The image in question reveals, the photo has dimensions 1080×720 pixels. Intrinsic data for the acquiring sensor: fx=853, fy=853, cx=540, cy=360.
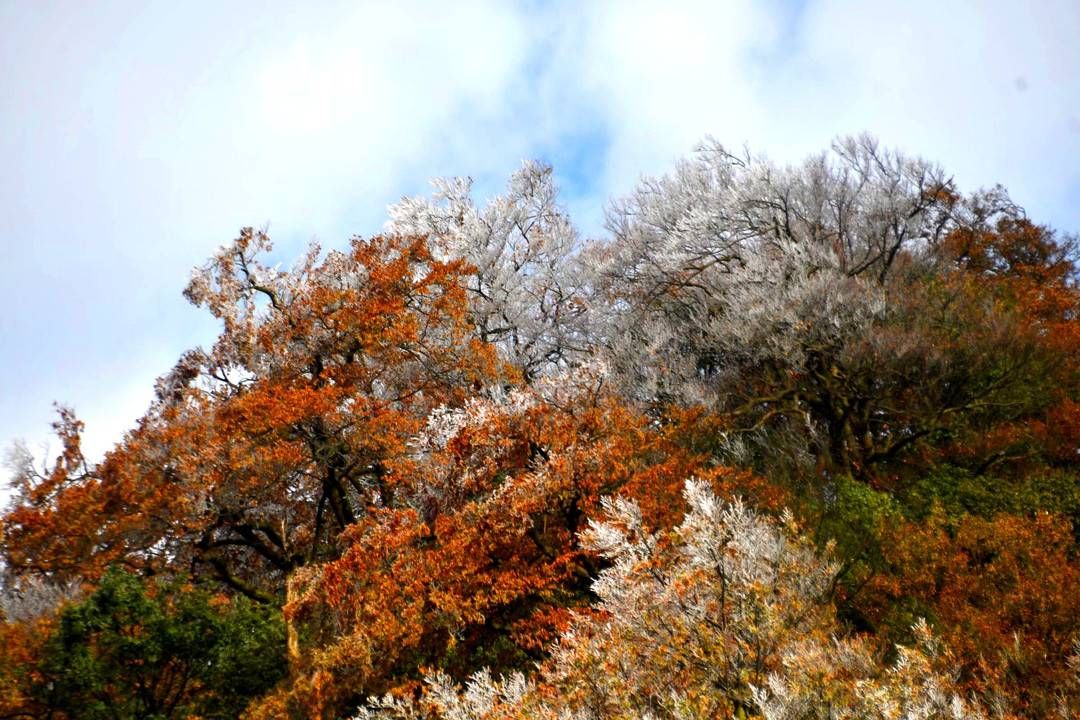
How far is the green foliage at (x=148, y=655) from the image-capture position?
11.0 meters

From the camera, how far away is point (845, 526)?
14.3 meters

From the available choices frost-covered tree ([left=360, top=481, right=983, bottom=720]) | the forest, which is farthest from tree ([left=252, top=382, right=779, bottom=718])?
frost-covered tree ([left=360, top=481, right=983, bottom=720])

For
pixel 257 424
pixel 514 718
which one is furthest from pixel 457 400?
pixel 514 718

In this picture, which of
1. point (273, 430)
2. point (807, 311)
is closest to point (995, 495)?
point (807, 311)

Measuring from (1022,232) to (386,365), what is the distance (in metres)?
24.3

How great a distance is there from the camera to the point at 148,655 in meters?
11.4

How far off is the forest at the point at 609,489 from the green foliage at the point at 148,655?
5 centimetres

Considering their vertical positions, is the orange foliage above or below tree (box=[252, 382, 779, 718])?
below

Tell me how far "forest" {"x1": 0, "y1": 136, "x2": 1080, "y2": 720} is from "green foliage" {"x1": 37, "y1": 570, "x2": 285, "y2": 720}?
48 mm

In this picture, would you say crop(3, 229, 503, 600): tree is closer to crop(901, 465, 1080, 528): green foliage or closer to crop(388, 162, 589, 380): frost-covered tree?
crop(388, 162, 589, 380): frost-covered tree

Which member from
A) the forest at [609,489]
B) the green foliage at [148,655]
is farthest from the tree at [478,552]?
the green foliage at [148,655]

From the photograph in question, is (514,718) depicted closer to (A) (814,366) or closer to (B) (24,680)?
(B) (24,680)

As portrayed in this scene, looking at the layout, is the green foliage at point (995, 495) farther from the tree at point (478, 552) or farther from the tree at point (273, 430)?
the tree at point (273, 430)

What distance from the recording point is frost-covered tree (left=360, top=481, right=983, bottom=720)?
24.1 feet
